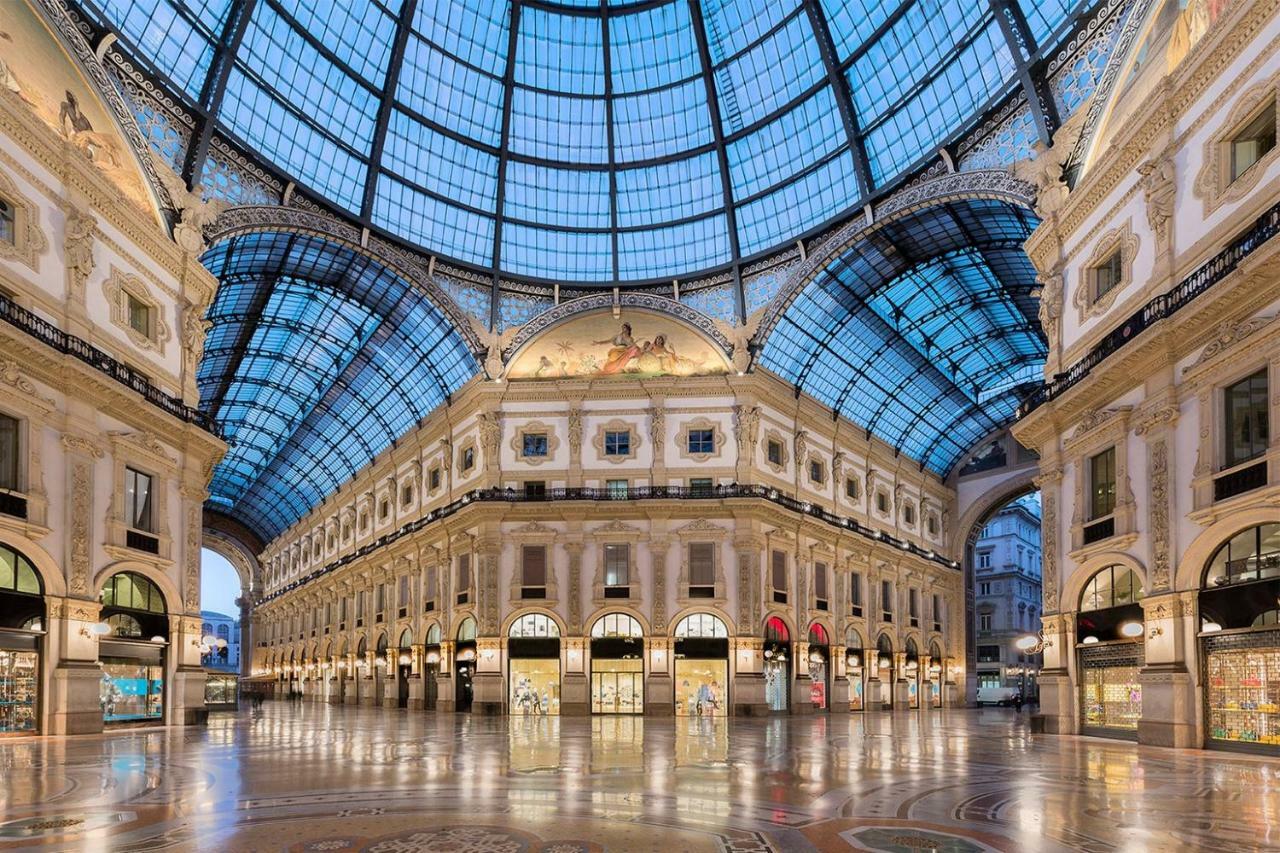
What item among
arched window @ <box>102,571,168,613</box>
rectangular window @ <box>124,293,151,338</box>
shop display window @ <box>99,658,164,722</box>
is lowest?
shop display window @ <box>99,658,164,722</box>

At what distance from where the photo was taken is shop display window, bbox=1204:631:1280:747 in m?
24.2

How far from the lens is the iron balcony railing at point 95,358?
97.8ft

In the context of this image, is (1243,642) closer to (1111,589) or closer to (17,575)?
(1111,589)

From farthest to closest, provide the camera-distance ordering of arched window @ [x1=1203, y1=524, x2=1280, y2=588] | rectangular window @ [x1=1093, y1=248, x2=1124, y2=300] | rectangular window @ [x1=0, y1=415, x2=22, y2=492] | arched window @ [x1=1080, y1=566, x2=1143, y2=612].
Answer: rectangular window @ [x1=1093, y1=248, x2=1124, y2=300] < arched window @ [x1=1080, y1=566, x2=1143, y2=612] < rectangular window @ [x1=0, y1=415, x2=22, y2=492] < arched window @ [x1=1203, y1=524, x2=1280, y2=588]

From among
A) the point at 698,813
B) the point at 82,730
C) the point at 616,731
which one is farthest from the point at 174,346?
the point at 698,813

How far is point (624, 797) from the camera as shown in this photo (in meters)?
16.5

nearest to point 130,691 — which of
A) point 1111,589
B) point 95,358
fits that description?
point 95,358

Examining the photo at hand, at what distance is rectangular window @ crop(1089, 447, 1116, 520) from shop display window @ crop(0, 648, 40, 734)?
33.9 meters

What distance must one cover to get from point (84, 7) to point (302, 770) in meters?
31.9

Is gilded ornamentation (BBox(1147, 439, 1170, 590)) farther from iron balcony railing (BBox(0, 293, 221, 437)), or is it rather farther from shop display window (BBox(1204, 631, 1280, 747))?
iron balcony railing (BBox(0, 293, 221, 437))

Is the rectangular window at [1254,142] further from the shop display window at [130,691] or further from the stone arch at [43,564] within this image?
the shop display window at [130,691]

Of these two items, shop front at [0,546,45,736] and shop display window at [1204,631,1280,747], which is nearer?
shop display window at [1204,631,1280,747]

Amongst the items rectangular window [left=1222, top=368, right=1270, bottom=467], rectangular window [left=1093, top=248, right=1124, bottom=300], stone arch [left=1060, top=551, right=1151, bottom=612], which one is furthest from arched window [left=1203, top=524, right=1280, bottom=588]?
rectangular window [left=1093, top=248, right=1124, bottom=300]

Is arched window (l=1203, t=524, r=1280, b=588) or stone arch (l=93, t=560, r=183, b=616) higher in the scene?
arched window (l=1203, t=524, r=1280, b=588)
